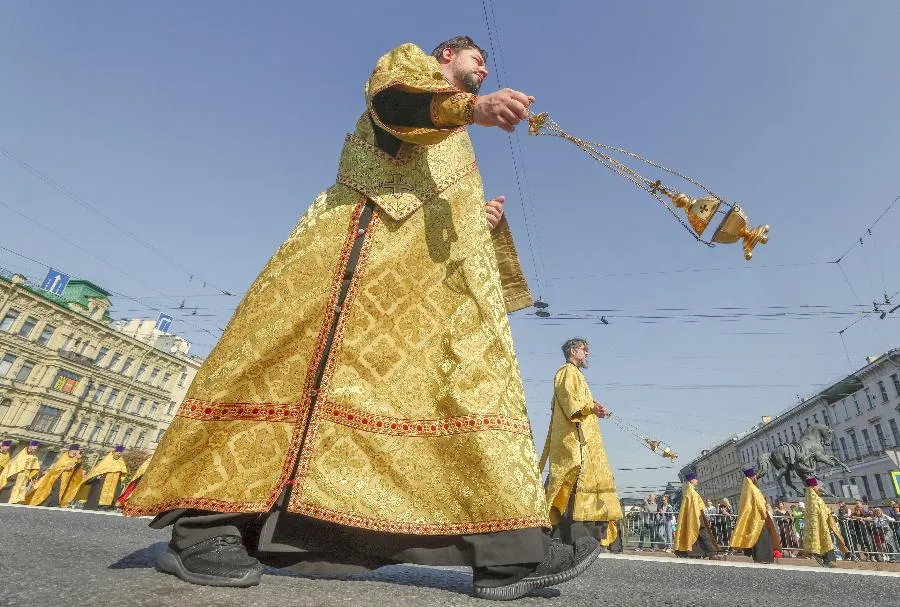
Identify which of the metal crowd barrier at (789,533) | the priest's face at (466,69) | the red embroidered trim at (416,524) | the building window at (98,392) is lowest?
the red embroidered trim at (416,524)

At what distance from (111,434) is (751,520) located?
48600 mm

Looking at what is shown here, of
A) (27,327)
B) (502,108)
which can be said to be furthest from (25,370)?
(502,108)

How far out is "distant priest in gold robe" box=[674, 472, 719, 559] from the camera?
29.9 ft

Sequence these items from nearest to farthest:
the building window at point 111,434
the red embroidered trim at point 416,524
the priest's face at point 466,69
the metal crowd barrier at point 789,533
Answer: the red embroidered trim at point 416,524, the priest's face at point 466,69, the metal crowd barrier at point 789,533, the building window at point 111,434

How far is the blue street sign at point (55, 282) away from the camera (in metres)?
39.7

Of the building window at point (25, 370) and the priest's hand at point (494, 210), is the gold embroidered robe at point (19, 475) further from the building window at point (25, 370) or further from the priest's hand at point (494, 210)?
the building window at point (25, 370)

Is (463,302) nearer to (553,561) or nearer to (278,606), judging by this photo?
(553,561)

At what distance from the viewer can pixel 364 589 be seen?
1568 millimetres

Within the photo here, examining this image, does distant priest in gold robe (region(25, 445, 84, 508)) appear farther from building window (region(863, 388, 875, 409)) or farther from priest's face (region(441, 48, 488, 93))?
building window (region(863, 388, 875, 409))

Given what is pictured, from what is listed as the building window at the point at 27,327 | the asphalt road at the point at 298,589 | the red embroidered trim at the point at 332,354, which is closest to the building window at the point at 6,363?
the building window at the point at 27,327

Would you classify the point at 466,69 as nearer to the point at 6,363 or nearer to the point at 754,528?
the point at 754,528

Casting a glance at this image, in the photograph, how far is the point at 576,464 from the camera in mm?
4559

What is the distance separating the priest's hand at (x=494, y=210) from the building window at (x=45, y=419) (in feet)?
150

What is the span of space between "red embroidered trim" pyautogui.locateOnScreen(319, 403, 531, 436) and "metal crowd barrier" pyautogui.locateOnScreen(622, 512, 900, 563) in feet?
32.7
